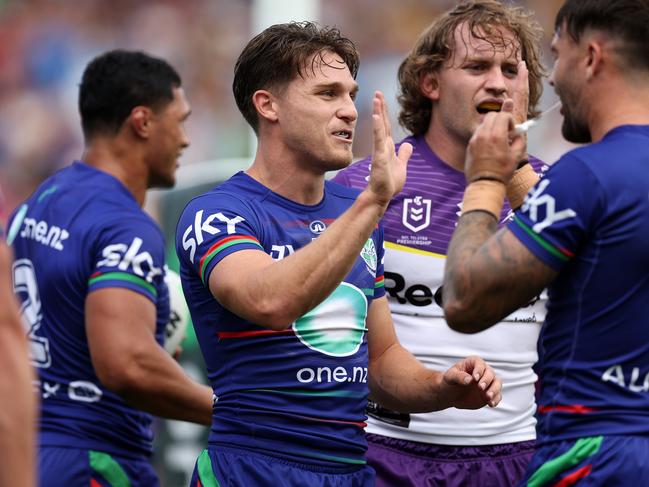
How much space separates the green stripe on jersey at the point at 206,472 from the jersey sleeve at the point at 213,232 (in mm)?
581

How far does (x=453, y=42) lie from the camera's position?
15.9 ft

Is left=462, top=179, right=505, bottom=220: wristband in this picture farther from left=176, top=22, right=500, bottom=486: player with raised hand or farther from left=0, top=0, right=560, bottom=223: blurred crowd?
A: left=0, top=0, right=560, bottom=223: blurred crowd

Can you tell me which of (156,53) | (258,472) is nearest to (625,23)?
(258,472)

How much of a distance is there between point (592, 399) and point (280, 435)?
99cm

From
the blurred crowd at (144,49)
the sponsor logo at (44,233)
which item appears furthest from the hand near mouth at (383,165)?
the blurred crowd at (144,49)

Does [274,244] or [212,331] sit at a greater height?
[274,244]

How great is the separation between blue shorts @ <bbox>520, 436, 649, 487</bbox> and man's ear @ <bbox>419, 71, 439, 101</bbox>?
2.01 meters

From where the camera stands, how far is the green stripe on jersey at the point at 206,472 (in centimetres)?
371

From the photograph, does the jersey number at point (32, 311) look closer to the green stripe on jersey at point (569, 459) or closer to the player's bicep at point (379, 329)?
the player's bicep at point (379, 329)

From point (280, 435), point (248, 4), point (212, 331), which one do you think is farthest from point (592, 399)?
point (248, 4)

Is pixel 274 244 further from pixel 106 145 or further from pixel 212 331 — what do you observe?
pixel 106 145

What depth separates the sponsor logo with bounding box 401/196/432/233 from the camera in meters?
4.52

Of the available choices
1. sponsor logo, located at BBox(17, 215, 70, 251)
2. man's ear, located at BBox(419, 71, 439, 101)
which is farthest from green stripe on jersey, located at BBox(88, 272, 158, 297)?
man's ear, located at BBox(419, 71, 439, 101)

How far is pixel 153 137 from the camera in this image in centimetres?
552
